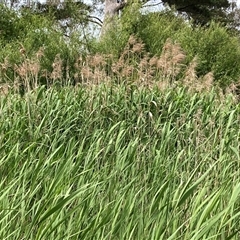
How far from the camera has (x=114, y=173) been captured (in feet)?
8.62

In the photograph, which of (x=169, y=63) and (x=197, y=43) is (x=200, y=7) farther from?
(x=169, y=63)

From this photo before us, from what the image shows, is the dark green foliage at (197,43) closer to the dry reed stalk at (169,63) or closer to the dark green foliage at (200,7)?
the dry reed stalk at (169,63)

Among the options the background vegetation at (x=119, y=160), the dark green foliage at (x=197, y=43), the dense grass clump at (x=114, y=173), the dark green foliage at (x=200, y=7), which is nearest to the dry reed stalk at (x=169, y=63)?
the background vegetation at (x=119, y=160)

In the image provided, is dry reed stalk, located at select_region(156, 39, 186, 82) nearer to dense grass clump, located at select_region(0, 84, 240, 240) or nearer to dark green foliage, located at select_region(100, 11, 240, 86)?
dense grass clump, located at select_region(0, 84, 240, 240)

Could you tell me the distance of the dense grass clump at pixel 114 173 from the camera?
83.7 inches

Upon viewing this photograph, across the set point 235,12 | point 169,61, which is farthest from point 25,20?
point 235,12

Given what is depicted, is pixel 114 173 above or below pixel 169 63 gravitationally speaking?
below

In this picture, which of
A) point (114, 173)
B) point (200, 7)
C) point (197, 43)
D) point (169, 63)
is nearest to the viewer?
point (114, 173)

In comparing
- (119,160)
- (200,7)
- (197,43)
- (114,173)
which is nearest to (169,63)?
(119,160)

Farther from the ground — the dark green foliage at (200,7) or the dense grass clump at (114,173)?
the dark green foliage at (200,7)

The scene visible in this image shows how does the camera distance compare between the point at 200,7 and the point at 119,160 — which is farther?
the point at 200,7

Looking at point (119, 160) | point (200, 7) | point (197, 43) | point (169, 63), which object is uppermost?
point (200, 7)

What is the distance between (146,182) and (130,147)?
435 mm

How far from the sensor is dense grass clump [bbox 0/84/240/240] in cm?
212
